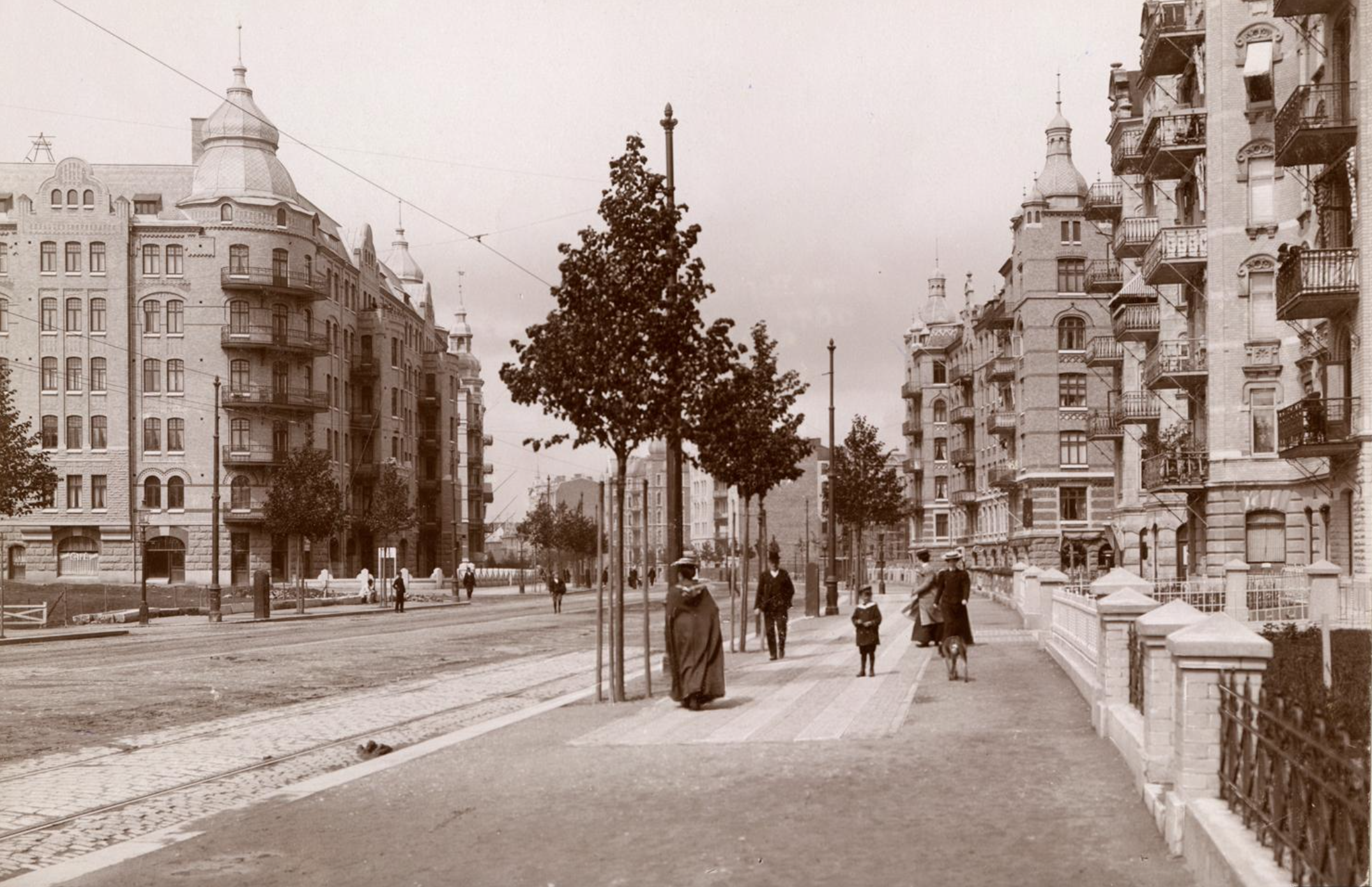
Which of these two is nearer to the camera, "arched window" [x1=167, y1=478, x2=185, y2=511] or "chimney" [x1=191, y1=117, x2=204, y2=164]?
"arched window" [x1=167, y1=478, x2=185, y2=511]

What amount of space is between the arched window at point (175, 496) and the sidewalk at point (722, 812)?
5512cm

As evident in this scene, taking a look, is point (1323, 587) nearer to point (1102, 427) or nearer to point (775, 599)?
point (775, 599)

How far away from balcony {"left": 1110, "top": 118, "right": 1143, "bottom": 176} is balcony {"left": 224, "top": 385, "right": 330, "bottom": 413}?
130 feet

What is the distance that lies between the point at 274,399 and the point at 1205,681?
Result: 212 feet

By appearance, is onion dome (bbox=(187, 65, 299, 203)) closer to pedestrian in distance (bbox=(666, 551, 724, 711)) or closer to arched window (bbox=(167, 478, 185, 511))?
arched window (bbox=(167, 478, 185, 511))

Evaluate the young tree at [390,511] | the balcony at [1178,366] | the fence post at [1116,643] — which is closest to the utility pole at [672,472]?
the fence post at [1116,643]

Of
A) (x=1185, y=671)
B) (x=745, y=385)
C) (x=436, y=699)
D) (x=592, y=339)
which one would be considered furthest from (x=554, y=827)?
(x=745, y=385)

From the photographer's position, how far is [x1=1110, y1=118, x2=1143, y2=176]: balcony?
43.8 meters

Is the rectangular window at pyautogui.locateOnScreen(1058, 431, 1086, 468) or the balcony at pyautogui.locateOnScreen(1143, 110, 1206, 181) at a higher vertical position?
the balcony at pyautogui.locateOnScreen(1143, 110, 1206, 181)

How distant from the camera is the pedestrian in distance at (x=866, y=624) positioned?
17422 millimetres

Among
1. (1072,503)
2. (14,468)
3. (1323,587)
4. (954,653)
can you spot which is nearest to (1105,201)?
(1072,503)

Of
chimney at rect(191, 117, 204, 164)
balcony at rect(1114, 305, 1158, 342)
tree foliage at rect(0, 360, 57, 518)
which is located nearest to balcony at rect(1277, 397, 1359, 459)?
balcony at rect(1114, 305, 1158, 342)

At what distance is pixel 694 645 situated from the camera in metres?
14.5

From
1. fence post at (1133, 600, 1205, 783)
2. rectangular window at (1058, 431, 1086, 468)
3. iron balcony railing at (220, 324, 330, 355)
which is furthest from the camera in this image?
iron balcony railing at (220, 324, 330, 355)
